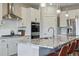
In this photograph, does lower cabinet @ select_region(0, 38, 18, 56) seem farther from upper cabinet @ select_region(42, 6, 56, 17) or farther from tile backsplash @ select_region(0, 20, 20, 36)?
upper cabinet @ select_region(42, 6, 56, 17)

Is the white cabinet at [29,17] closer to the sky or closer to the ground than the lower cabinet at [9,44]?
closer to the sky

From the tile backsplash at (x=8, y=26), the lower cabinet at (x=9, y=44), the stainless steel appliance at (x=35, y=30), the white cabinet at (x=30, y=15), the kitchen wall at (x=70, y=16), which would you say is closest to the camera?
the lower cabinet at (x=9, y=44)

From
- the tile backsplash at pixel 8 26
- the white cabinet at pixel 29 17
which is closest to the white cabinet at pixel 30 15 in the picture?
the white cabinet at pixel 29 17

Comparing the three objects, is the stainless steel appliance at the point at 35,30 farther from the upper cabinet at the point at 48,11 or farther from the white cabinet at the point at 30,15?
the upper cabinet at the point at 48,11

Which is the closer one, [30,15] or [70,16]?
[70,16]

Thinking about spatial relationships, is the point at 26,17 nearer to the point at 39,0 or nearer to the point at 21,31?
the point at 21,31

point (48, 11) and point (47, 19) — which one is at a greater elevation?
point (48, 11)

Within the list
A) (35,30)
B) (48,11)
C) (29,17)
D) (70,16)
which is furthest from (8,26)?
(70,16)

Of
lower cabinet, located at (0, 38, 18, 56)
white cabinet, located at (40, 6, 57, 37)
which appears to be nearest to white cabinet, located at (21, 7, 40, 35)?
white cabinet, located at (40, 6, 57, 37)

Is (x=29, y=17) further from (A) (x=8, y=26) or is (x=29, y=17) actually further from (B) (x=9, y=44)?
(B) (x=9, y=44)

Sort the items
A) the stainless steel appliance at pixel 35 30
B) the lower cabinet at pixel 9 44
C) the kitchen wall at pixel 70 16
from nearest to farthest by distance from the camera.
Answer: the lower cabinet at pixel 9 44, the kitchen wall at pixel 70 16, the stainless steel appliance at pixel 35 30

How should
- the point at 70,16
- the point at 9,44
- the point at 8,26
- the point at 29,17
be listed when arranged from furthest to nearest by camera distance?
the point at 29,17 < the point at 8,26 < the point at 70,16 < the point at 9,44

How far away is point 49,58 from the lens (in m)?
0.68

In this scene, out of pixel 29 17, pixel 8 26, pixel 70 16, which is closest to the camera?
pixel 70 16
